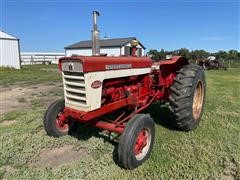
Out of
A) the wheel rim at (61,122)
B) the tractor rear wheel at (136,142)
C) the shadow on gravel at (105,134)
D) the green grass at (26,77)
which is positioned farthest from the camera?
the green grass at (26,77)

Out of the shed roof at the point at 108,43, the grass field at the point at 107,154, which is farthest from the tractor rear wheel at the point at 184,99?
the shed roof at the point at 108,43

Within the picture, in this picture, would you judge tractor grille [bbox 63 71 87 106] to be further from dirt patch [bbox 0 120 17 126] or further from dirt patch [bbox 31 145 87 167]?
dirt patch [bbox 0 120 17 126]

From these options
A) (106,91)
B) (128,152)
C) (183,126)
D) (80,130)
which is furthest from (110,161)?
(183,126)

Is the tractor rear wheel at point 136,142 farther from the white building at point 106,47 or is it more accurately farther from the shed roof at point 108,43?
the shed roof at point 108,43

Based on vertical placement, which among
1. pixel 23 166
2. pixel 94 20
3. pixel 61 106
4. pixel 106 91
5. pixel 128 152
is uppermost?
pixel 94 20

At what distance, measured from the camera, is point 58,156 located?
3750 mm

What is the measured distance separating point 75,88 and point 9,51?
20.8m

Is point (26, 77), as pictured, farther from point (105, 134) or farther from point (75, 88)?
point (75, 88)

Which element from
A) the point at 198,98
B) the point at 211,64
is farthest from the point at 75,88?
the point at 211,64

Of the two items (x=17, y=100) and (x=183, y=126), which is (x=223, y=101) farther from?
(x=17, y=100)

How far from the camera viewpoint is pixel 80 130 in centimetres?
468

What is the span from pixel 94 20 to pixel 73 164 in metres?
2.30

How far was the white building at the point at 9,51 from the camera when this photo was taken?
21534 millimetres

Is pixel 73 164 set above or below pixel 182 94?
below
